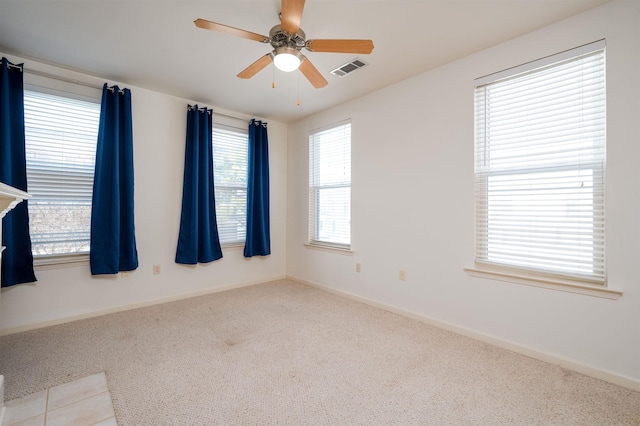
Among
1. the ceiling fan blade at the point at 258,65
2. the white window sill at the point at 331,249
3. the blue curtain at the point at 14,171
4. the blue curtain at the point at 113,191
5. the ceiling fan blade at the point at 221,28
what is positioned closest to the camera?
the ceiling fan blade at the point at 221,28

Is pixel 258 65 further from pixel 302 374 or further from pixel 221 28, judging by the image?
pixel 302 374

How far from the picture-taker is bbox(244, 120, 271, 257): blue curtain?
165 inches

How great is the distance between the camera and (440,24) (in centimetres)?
218

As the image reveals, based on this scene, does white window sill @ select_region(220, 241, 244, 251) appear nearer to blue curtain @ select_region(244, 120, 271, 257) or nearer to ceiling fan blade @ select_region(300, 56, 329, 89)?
blue curtain @ select_region(244, 120, 271, 257)

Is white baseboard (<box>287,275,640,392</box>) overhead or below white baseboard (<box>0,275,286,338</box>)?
below

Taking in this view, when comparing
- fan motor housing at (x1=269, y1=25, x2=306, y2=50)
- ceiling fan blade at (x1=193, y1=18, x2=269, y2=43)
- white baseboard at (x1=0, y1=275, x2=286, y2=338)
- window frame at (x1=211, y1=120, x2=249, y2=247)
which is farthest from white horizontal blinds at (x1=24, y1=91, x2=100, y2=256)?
fan motor housing at (x1=269, y1=25, x2=306, y2=50)

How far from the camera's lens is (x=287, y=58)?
200 centimetres

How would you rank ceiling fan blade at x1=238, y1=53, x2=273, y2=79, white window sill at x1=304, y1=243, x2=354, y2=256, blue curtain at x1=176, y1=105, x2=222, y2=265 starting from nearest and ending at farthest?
ceiling fan blade at x1=238, y1=53, x2=273, y2=79, blue curtain at x1=176, y1=105, x2=222, y2=265, white window sill at x1=304, y1=243, x2=354, y2=256

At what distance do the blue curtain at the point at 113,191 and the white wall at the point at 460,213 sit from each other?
2.35m

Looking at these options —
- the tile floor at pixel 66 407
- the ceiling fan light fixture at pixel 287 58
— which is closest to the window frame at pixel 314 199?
the ceiling fan light fixture at pixel 287 58

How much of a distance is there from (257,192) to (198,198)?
2.86 feet

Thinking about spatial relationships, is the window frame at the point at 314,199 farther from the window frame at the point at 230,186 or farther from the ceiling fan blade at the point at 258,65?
the ceiling fan blade at the point at 258,65

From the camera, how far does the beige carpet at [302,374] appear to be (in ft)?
5.31

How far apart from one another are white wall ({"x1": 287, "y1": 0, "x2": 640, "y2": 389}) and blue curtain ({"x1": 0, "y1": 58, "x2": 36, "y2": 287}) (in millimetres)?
3130
